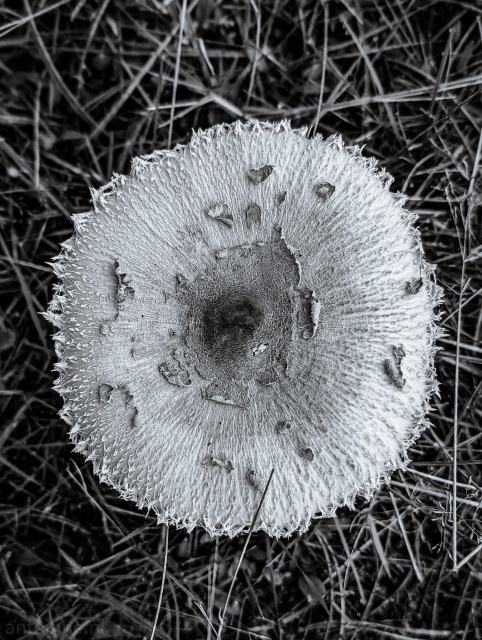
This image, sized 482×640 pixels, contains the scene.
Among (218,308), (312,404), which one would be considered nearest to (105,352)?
(218,308)

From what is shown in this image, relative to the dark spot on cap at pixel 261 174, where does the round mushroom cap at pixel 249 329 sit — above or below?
below

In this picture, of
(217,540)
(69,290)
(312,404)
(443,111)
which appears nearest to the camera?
(312,404)

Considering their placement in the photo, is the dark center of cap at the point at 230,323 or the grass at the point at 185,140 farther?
the grass at the point at 185,140

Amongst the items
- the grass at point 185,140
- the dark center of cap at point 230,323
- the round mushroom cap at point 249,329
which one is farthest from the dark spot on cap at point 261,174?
the grass at point 185,140

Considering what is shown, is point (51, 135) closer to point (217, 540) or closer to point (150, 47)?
point (150, 47)

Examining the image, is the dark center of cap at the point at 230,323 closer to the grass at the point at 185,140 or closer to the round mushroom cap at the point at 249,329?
the round mushroom cap at the point at 249,329

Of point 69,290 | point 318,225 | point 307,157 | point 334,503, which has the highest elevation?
point 307,157
